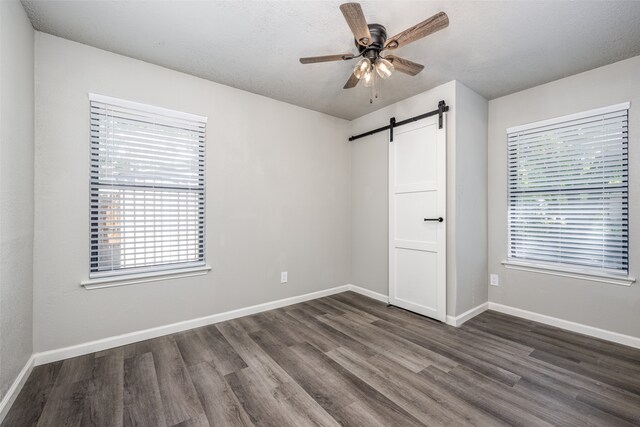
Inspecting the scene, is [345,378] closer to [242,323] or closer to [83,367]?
[242,323]

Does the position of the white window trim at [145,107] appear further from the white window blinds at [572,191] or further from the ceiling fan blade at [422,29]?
the white window blinds at [572,191]

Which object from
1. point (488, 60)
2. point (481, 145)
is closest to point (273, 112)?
point (488, 60)

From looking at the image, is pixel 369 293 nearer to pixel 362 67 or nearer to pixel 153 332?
pixel 153 332

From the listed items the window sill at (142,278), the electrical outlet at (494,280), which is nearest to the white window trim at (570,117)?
the electrical outlet at (494,280)

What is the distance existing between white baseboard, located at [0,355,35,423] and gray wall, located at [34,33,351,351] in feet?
0.52

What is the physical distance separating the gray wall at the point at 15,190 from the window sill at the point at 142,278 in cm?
38

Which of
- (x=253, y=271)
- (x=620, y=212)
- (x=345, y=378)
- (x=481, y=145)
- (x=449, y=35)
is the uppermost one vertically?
(x=449, y=35)

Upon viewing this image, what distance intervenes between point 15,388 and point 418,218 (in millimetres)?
3669

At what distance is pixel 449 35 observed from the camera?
2.16 meters

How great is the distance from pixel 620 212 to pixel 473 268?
4.47 ft

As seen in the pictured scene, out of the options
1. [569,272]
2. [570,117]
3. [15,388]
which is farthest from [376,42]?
[15,388]

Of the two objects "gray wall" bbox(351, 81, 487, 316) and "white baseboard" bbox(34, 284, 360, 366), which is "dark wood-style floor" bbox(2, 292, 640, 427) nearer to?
"white baseboard" bbox(34, 284, 360, 366)

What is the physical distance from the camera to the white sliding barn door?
Result: 2992mm

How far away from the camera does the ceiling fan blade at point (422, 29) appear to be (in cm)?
159
